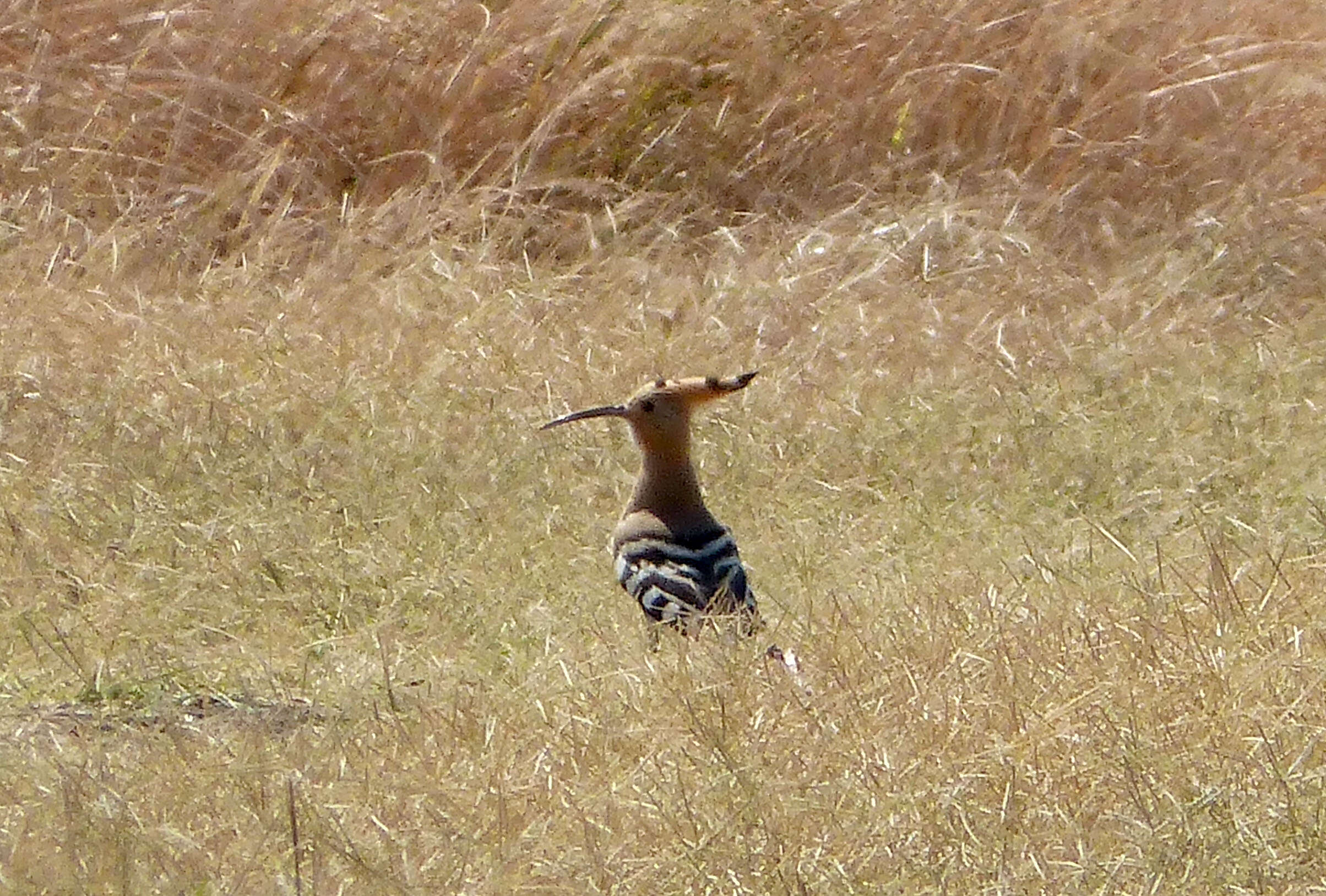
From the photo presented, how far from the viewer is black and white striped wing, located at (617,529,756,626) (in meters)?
4.46

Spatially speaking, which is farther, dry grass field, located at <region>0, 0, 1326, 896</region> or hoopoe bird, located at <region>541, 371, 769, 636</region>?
hoopoe bird, located at <region>541, 371, 769, 636</region>

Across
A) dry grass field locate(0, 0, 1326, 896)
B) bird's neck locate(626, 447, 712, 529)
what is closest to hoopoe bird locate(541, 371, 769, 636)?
bird's neck locate(626, 447, 712, 529)

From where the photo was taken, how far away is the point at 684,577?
4586 millimetres

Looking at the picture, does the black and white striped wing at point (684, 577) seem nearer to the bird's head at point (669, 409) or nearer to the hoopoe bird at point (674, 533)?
the hoopoe bird at point (674, 533)

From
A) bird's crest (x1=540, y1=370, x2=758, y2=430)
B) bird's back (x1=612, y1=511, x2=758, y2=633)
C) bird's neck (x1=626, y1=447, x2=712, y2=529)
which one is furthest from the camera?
bird's crest (x1=540, y1=370, x2=758, y2=430)

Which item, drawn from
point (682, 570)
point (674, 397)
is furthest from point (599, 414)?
point (682, 570)

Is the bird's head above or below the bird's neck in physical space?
above

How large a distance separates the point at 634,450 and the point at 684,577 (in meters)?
1.41

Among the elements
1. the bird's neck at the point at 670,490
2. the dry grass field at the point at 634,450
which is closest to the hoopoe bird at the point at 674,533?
the bird's neck at the point at 670,490

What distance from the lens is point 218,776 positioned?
12.1 feet

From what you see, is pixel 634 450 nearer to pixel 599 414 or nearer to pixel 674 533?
pixel 599 414

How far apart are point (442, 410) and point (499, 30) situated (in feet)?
8.30

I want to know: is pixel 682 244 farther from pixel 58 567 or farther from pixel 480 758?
pixel 480 758

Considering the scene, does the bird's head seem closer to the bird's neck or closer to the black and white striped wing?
the bird's neck
